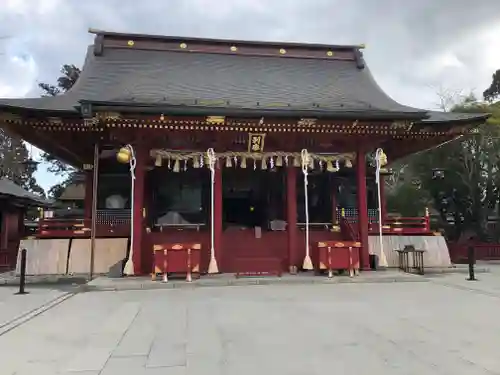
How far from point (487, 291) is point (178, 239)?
844 centimetres

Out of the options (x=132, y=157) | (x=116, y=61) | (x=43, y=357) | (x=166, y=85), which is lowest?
(x=43, y=357)

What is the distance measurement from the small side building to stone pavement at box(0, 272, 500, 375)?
35.5 ft

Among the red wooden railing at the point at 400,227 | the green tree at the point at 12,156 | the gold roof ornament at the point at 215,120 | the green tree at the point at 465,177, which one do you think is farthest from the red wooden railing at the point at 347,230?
the green tree at the point at 12,156

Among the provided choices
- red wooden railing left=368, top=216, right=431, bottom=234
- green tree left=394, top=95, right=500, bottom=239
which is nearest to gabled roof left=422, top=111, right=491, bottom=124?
red wooden railing left=368, top=216, right=431, bottom=234

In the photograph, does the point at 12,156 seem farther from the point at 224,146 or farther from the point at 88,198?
the point at 224,146

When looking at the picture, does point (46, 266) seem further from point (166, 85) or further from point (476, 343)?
point (476, 343)

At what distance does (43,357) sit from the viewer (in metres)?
4.96

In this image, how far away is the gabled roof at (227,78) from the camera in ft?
42.4

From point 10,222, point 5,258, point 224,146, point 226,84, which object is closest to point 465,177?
point 226,84

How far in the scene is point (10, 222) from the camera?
2114 centimetres

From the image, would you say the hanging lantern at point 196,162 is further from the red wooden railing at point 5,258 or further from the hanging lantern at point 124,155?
the red wooden railing at point 5,258

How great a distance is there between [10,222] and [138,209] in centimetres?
1195

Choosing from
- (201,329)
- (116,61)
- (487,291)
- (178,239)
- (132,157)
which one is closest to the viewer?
(201,329)

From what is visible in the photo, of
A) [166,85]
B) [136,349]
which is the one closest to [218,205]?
[166,85]
